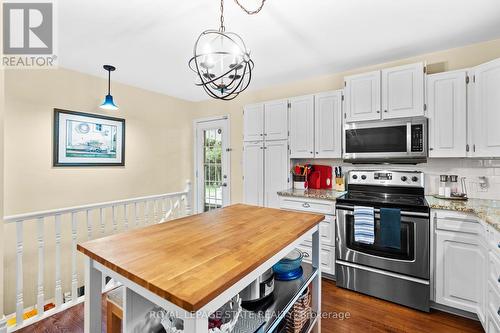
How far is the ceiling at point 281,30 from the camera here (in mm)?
1842

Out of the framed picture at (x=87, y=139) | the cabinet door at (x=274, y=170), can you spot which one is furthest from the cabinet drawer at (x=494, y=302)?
the framed picture at (x=87, y=139)

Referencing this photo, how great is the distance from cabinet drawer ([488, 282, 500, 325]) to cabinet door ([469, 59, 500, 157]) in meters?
1.10

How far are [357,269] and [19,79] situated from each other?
409 centimetres

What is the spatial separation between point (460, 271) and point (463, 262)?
85 millimetres

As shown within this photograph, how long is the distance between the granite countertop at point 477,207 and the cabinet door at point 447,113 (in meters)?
0.45

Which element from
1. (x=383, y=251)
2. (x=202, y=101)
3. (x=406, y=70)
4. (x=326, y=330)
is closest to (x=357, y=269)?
(x=383, y=251)

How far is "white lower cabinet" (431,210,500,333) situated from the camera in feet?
5.94

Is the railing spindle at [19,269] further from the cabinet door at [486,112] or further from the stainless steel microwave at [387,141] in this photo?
the cabinet door at [486,112]

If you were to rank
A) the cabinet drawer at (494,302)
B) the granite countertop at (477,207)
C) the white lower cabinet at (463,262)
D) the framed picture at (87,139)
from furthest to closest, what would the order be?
the framed picture at (87,139) < the white lower cabinet at (463,262) < the granite countertop at (477,207) < the cabinet drawer at (494,302)

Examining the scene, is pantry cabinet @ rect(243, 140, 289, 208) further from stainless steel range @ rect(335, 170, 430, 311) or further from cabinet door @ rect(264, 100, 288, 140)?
stainless steel range @ rect(335, 170, 430, 311)

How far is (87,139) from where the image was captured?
3.15 meters

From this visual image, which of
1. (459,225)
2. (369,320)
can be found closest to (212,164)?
(369,320)

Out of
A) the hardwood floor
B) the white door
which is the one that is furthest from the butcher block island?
the white door

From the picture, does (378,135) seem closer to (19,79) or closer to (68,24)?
(68,24)
